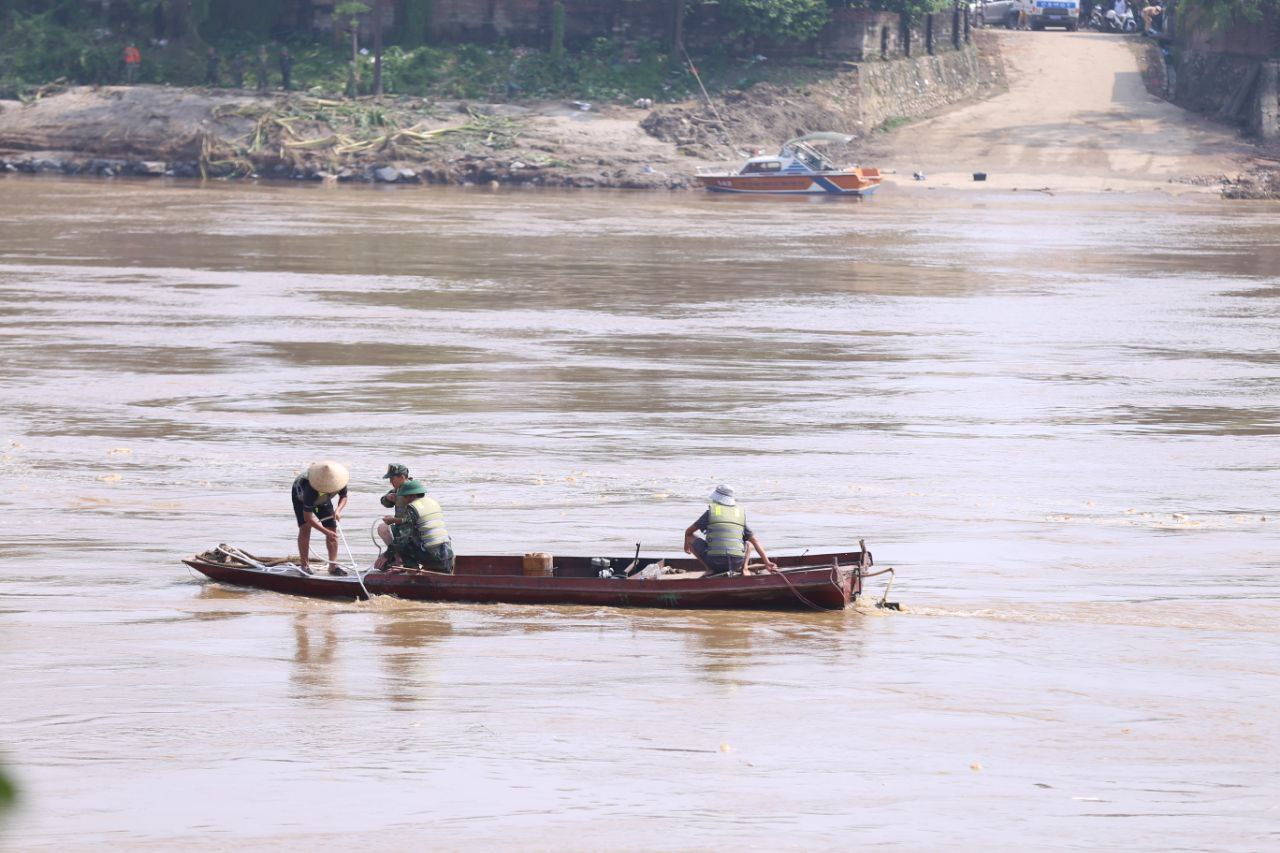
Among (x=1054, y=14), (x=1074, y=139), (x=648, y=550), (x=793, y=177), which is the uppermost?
(x=1054, y=14)

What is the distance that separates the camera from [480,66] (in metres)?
58.5

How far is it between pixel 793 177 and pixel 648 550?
131 feet

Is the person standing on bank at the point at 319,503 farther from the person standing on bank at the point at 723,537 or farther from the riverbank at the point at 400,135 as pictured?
the riverbank at the point at 400,135

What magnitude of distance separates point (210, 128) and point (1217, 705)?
160 feet

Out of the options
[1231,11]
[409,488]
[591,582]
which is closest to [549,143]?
[1231,11]

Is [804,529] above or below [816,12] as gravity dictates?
below

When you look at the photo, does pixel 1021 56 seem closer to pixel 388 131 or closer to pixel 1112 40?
pixel 1112 40

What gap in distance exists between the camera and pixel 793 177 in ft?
176

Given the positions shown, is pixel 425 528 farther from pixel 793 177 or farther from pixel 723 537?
pixel 793 177

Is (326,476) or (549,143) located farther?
(549,143)

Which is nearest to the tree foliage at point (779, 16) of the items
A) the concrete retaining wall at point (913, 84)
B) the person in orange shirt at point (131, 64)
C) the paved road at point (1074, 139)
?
the concrete retaining wall at point (913, 84)

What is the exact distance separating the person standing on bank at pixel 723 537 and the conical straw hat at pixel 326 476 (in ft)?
8.56

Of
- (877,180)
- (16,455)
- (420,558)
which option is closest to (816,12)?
(877,180)

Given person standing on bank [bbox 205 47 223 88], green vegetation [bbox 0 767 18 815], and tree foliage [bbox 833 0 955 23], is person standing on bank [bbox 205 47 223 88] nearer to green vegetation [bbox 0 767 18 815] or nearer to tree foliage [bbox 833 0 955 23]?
tree foliage [bbox 833 0 955 23]
